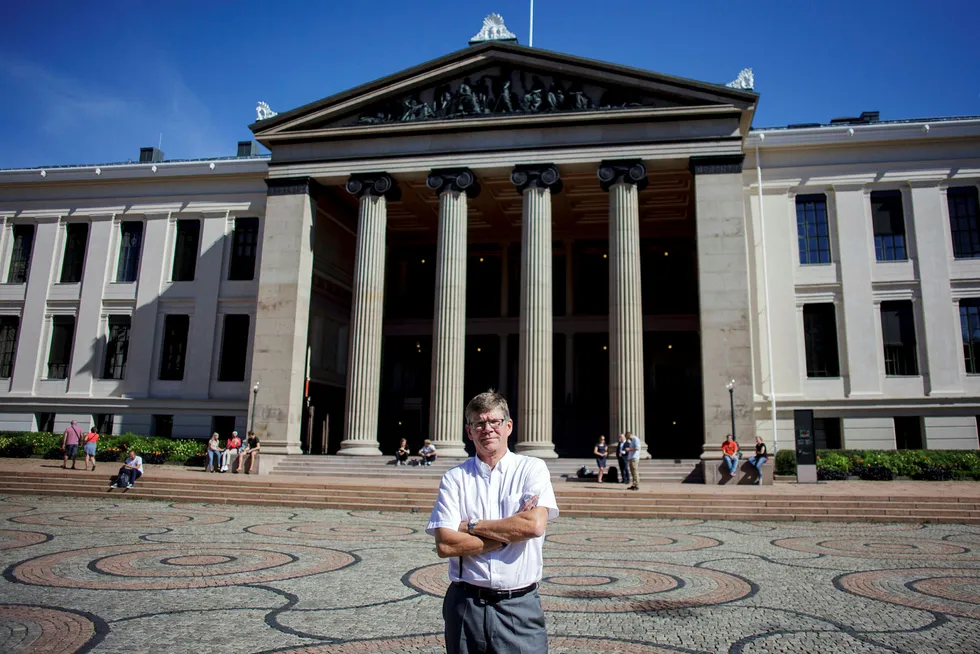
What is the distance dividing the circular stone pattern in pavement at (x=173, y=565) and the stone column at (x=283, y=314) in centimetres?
1944

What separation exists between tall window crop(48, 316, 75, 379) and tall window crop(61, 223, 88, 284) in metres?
2.52

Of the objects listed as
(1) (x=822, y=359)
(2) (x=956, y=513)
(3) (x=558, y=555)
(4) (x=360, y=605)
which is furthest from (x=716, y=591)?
(1) (x=822, y=359)

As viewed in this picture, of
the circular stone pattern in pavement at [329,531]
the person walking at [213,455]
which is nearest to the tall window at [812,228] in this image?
the circular stone pattern in pavement at [329,531]

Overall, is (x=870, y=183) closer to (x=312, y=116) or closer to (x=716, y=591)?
(x=312, y=116)

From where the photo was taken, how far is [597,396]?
4009 cm

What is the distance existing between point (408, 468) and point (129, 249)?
23496 millimetres

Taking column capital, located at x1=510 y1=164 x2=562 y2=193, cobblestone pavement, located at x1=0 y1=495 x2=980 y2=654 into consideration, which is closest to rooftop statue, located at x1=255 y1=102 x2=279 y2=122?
column capital, located at x1=510 y1=164 x2=562 y2=193

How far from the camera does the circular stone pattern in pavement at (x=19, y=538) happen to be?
37.6 ft

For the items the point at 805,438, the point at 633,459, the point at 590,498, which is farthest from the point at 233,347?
the point at 805,438

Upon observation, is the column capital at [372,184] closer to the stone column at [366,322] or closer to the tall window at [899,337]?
the stone column at [366,322]

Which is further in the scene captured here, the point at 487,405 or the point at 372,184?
the point at 372,184

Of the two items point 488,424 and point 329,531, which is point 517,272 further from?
point 488,424

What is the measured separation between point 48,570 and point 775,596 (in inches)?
370

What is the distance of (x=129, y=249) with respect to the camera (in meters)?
40.5
